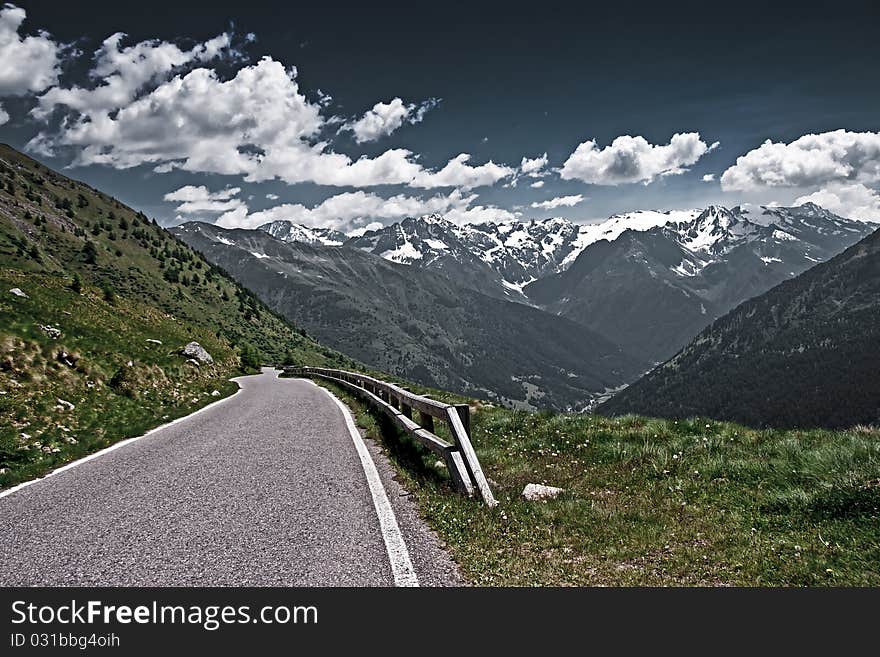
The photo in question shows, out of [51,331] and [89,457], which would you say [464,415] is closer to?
[89,457]

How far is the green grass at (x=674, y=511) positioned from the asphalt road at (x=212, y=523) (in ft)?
2.73

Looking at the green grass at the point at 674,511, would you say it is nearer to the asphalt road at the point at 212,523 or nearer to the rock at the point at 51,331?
the asphalt road at the point at 212,523

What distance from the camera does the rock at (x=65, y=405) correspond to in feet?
51.0

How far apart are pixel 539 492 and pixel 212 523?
487cm

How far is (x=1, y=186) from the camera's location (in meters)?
134

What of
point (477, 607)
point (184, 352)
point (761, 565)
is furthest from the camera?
point (184, 352)

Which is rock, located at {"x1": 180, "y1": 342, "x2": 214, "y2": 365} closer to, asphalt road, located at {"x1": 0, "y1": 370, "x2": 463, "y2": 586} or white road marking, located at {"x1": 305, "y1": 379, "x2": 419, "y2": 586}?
asphalt road, located at {"x1": 0, "y1": 370, "x2": 463, "y2": 586}

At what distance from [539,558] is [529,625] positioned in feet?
5.22

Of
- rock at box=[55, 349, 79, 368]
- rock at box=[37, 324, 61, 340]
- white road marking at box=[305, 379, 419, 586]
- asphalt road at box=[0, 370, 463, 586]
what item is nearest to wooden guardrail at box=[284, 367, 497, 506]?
asphalt road at box=[0, 370, 463, 586]

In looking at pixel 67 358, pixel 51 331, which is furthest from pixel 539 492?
pixel 51 331

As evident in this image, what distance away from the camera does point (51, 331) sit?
65.7ft

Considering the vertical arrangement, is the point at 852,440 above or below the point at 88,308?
below

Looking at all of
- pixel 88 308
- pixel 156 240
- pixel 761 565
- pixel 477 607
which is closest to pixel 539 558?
pixel 477 607

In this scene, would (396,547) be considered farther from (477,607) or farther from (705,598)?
(705,598)
